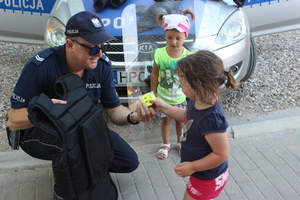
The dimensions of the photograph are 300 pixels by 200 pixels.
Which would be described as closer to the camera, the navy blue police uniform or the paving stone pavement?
the navy blue police uniform

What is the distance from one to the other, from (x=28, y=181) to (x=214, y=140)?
1740mm

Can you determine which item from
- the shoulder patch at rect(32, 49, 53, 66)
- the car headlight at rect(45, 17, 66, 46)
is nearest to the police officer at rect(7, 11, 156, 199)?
the shoulder patch at rect(32, 49, 53, 66)

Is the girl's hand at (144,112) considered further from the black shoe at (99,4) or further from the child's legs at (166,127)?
the black shoe at (99,4)

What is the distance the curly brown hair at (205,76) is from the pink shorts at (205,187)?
20.5 inches

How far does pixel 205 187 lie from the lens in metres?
1.87

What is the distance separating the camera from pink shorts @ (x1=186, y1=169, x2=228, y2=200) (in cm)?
187

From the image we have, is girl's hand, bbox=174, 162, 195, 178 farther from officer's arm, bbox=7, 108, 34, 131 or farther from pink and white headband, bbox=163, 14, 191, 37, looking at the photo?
pink and white headband, bbox=163, 14, 191, 37

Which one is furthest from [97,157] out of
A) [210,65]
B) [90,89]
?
[210,65]

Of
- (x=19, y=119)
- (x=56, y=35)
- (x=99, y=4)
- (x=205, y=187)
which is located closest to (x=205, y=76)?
(x=205, y=187)

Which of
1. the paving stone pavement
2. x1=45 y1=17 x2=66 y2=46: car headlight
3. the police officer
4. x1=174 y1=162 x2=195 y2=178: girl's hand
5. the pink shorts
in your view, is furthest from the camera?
x1=45 y1=17 x2=66 y2=46: car headlight

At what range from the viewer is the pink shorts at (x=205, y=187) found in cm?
187

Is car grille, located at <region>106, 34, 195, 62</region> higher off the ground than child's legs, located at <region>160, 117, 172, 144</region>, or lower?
higher

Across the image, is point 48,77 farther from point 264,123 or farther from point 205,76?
point 264,123

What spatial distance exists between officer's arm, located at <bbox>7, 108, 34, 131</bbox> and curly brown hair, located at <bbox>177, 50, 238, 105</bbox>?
43.9 inches
